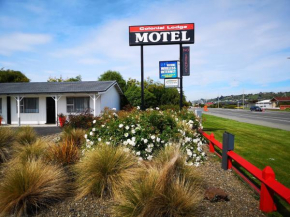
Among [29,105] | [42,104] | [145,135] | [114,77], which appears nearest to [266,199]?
[145,135]

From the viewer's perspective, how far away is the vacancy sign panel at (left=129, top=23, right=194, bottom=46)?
38.5 feet

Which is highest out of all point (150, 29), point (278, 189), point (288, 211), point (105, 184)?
point (150, 29)

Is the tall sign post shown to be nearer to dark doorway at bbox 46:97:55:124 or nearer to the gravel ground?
the gravel ground

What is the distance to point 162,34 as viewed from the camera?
39.1 feet

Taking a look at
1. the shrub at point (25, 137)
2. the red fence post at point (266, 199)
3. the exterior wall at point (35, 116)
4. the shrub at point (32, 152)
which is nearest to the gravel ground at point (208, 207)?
the red fence post at point (266, 199)

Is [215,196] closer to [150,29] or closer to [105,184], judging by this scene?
[105,184]

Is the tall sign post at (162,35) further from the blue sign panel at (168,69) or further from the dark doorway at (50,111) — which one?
the dark doorway at (50,111)

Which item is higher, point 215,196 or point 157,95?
point 157,95

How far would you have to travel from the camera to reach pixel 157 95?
81.5ft

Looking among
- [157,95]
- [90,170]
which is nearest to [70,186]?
[90,170]

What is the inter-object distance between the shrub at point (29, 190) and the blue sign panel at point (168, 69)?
11153 mm

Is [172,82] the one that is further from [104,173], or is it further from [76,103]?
[104,173]

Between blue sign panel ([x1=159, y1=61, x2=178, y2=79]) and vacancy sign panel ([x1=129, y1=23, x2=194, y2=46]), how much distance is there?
1.95 meters

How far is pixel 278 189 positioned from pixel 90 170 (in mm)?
2931
